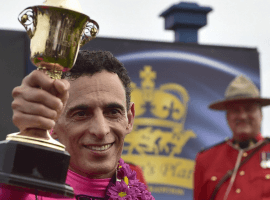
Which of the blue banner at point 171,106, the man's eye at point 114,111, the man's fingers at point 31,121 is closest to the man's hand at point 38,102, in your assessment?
the man's fingers at point 31,121

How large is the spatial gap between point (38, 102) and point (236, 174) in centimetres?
443

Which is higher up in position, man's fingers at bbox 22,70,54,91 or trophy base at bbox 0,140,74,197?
man's fingers at bbox 22,70,54,91

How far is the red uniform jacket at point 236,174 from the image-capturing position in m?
5.27

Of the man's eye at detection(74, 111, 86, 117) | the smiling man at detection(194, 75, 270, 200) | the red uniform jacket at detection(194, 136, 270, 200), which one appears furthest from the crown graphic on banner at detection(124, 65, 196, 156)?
the man's eye at detection(74, 111, 86, 117)

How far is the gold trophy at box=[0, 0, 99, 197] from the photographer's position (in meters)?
1.52

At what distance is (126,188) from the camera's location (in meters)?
2.24

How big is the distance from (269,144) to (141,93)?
6.18 feet

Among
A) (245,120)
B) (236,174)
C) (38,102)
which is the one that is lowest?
(236,174)

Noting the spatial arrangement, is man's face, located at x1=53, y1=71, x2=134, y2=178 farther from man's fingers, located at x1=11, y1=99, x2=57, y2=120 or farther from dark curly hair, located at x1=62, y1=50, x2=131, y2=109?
man's fingers, located at x1=11, y1=99, x2=57, y2=120

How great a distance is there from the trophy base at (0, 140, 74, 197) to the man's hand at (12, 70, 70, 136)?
8cm

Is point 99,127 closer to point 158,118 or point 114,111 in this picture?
point 114,111

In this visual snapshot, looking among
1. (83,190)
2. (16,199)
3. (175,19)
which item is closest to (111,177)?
(83,190)

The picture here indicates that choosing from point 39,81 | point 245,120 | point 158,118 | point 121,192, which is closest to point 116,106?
point 121,192

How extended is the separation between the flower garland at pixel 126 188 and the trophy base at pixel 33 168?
22.0 inches
